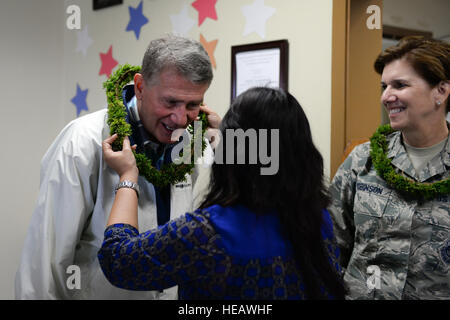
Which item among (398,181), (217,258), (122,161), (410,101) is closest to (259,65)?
(410,101)

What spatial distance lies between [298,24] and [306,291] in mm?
1625

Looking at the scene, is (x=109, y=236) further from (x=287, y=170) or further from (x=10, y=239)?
(x=10, y=239)

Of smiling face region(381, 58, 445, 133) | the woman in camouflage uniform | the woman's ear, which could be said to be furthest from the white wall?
the woman's ear

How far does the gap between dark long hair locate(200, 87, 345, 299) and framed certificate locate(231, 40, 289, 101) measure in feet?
4.15

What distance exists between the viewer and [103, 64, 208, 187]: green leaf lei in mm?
1485

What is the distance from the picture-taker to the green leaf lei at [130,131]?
1.49 meters

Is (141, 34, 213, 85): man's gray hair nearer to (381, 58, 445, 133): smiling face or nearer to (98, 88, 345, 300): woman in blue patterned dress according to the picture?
(98, 88, 345, 300): woman in blue patterned dress

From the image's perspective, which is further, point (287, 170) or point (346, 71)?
point (346, 71)

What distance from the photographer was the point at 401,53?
5.86 feet

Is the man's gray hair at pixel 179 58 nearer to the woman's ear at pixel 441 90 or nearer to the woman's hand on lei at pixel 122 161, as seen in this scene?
the woman's hand on lei at pixel 122 161

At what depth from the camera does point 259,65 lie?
2492 mm

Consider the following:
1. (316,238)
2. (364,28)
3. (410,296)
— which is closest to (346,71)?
(364,28)

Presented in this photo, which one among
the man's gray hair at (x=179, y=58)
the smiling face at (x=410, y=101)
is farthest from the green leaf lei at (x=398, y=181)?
the man's gray hair at (x=179, y=58)

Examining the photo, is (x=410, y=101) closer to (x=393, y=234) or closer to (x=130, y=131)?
(x=393, y=234)
